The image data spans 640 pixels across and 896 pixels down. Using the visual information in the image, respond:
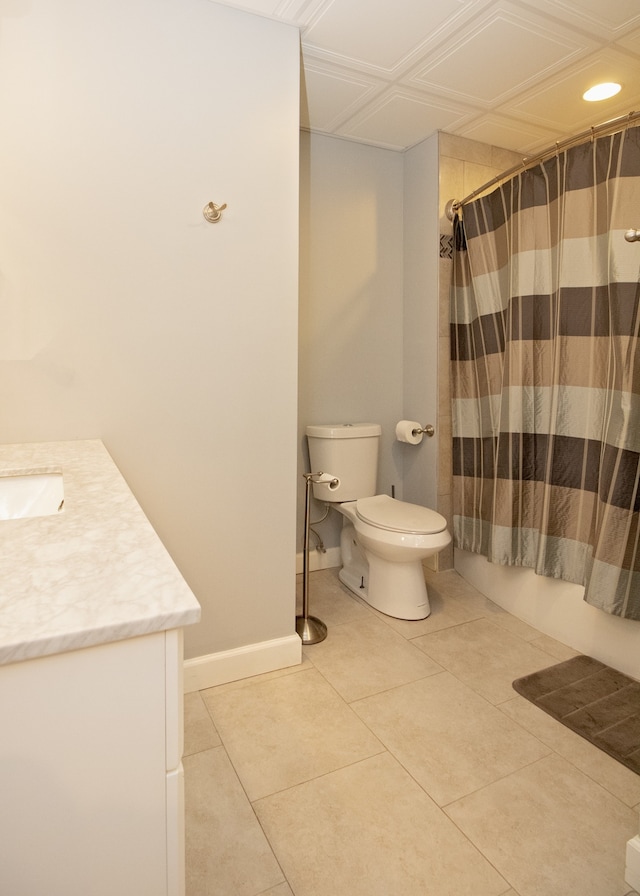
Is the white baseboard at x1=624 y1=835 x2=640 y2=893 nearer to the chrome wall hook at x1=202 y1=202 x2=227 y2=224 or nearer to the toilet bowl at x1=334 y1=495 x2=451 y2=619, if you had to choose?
the toilet bowl at x1=334 y1=495 x2=451 y2=619

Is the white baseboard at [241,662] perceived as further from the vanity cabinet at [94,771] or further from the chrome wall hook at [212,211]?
the chrome wall hook at [212,211]

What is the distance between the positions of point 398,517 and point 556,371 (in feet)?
2.93

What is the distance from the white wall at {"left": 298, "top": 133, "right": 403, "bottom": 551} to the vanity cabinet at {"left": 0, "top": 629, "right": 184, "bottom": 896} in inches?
84.8

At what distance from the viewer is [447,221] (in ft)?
8.79

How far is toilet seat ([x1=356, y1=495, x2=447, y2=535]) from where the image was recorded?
7.41 feet

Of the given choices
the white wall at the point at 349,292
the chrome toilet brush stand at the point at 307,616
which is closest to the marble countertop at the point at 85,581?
the chrome toilet brush stand at the point at 307,616

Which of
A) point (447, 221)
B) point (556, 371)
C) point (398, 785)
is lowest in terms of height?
point (398, 785)

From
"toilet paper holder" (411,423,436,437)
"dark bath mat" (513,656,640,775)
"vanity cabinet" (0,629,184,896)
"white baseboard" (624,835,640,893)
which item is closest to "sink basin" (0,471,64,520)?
"vanity cabinet" (0,629,184,896)

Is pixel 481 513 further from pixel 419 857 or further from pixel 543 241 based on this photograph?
pixel 419 857

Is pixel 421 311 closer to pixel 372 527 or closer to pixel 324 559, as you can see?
pixel 372 527

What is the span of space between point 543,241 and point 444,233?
25.7 inches

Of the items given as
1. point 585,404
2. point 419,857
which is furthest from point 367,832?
point 585,404

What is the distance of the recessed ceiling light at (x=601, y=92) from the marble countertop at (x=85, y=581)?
2.53m

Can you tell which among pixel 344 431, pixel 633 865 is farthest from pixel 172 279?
pixel 633 865
